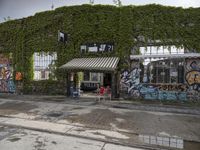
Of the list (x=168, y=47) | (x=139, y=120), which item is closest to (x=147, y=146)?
(x=139, y=120)

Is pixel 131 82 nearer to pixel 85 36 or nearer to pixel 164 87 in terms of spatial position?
pixel 164 87

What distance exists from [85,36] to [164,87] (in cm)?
788

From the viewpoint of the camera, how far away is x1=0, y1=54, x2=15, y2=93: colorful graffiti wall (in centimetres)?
1914

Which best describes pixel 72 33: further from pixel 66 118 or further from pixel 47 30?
pixel 66 118

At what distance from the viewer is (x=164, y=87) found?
14781 millimetres

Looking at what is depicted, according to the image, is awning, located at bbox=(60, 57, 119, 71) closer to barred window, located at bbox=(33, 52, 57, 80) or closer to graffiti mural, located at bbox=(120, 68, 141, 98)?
graffiti mural, located at bbox=(120, 68, 141, 98)

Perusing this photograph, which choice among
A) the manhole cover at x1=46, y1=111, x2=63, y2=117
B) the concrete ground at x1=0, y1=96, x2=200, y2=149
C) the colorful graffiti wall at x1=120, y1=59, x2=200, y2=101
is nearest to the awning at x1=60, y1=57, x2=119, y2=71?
the colorful graffiti wall at x1=120, y1=59, x2=200, y2=101

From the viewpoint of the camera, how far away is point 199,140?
21.3ft

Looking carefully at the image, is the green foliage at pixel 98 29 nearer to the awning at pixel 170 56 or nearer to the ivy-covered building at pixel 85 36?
the ivy-covered building at pixel 85 36

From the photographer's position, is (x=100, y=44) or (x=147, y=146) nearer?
(x=147, y=146)

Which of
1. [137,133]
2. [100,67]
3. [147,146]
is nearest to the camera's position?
[147,146]

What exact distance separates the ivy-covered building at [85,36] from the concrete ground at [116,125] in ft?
A: 20.4

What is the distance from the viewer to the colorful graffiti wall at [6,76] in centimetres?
1914

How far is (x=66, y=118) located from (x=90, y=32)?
30.9ft
